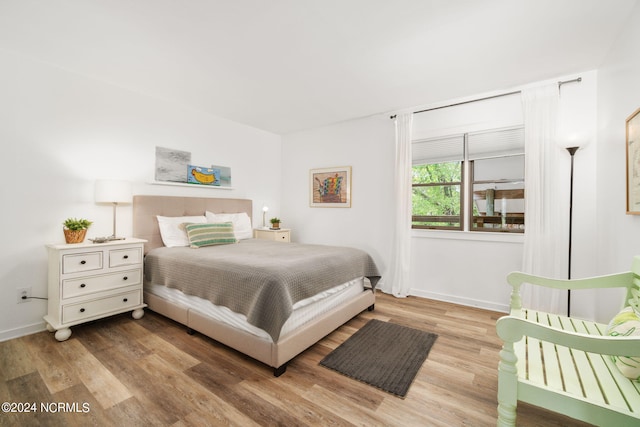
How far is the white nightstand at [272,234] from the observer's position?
14.9ft

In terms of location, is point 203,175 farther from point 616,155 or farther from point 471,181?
point 616,155

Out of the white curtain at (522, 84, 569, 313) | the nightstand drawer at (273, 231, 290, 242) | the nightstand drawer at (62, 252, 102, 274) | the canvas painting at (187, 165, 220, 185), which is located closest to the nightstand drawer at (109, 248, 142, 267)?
the nightstand drawer at (62, 252, 102, 274)

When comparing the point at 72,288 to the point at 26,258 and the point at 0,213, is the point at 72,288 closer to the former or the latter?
the point at 26,258

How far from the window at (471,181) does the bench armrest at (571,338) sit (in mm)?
2558

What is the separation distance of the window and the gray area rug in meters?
1.70

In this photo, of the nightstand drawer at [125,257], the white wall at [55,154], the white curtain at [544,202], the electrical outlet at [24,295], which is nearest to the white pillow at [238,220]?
the white wall at [55,154]

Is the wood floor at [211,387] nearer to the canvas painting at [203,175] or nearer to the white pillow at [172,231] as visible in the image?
the white pillow at [172,231]

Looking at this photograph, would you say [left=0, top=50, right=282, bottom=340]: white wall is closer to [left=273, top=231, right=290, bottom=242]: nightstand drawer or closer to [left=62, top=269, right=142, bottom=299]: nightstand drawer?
[left=62, top=269, right=142, bottom=299]: nightstand drawer

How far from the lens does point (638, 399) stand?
111cm

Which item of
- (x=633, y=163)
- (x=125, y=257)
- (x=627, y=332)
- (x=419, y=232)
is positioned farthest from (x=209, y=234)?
(x=633, y=163)

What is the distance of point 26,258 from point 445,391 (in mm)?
3748

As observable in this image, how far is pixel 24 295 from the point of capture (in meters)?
2.62

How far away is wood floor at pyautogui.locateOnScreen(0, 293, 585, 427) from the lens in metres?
1.60

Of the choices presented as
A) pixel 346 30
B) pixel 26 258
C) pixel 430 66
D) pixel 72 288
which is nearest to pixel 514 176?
pixel 430 66
